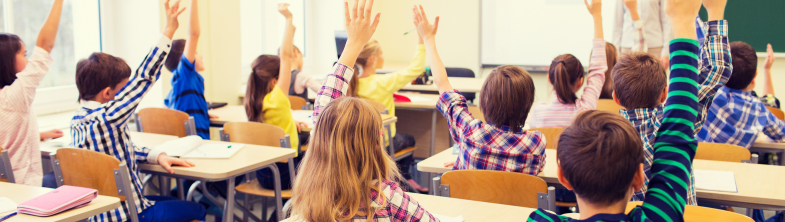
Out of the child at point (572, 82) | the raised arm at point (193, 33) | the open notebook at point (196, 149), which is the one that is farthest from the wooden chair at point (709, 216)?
the raised arm at point (193, 33)

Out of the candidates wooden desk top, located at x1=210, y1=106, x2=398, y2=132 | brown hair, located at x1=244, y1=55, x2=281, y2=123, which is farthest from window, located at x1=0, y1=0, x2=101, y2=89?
brown hair, located at x1=244, y1=55, x2=281, y2=123

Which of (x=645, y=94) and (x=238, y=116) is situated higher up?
(x=645, y=94)

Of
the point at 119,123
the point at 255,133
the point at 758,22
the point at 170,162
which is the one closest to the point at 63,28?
the point at 255,133

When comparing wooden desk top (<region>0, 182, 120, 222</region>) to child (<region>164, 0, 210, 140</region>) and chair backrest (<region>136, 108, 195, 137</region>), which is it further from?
child (<region>164, 0, 210, 140</region>)

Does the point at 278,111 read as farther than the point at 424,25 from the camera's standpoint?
Yes

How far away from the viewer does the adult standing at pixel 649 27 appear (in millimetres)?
4309

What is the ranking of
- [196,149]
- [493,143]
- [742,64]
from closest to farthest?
1. [493,143]
2. [196,149]
3. [742,64]

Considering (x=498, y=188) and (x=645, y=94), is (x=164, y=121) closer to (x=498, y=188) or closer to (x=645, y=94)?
(x=498, y=188)

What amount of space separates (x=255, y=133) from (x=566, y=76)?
5.07 feet

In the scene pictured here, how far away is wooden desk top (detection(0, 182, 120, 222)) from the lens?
1509 mm

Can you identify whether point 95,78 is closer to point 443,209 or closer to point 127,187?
point 127,187

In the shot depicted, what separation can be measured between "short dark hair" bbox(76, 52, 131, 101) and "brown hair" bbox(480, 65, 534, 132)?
150 cm

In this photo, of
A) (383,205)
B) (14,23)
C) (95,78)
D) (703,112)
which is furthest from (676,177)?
(14,23)

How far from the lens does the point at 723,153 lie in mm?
2277
